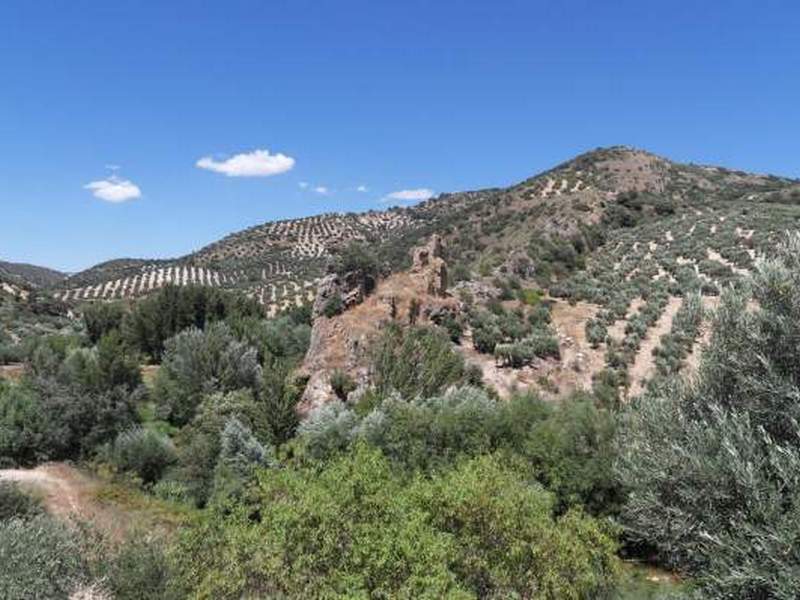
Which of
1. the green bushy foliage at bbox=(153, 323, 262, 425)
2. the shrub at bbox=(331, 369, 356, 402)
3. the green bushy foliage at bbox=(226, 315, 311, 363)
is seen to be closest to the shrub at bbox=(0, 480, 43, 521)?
the shrub at bbox=(331, 369, 356, 402)

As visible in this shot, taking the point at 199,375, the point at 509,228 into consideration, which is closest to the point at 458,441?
the point at 199,375

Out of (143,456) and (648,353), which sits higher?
(648,353)

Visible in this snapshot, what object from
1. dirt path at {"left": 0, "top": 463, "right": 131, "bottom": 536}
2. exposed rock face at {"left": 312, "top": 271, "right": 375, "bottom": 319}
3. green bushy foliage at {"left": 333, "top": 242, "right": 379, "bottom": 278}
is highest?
green bushy foliage at {"left": 333, "top": 242, "right": 379, "bottom": 278}

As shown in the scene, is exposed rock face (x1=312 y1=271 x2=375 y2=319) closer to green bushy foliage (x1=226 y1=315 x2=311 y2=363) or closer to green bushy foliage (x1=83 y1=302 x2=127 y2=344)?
green bushy foliage (x1=226 y1=315 x2=311 y2=363)

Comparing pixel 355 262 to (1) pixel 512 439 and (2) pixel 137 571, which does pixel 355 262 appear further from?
(2) pixel 137 571

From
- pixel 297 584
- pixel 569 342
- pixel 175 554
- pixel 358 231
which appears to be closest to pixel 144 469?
pixel 175 554

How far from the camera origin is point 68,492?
23109mm

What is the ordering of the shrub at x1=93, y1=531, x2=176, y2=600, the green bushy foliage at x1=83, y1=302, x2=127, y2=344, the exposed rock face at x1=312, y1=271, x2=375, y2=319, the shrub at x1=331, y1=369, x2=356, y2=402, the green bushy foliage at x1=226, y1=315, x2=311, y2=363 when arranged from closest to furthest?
the shrub at x1=93, y1=531, x2=176, y2=600 < the shrub at x1=331, y1=369, x2=356, y2=402 < the exposed rock face at x1=312, y1=271, x2=375, y2=319 < the green bushy foliage at x1=226, y1=315, x2=311, y2=363 < the green bushy foliage at x1=83, y1=302, x2=127, y2=344

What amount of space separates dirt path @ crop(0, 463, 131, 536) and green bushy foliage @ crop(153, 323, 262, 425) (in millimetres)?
7693

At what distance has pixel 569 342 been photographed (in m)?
33.8

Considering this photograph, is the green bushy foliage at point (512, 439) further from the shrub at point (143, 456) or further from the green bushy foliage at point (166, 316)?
the green bushy foliage at point (166, 316)

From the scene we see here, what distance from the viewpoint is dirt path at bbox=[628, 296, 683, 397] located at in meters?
29.3

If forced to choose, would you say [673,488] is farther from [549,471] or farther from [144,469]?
[144,469]

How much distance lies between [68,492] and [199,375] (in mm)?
11722
